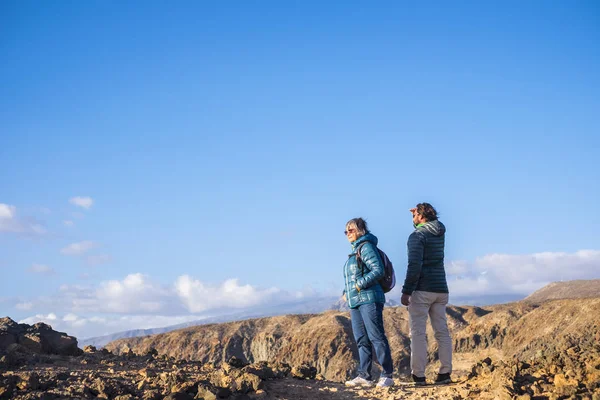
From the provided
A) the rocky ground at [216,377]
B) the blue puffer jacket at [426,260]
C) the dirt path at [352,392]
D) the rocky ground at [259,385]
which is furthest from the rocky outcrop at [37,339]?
the blue puffer jacket at [426,260]

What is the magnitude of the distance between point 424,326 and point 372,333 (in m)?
0.79

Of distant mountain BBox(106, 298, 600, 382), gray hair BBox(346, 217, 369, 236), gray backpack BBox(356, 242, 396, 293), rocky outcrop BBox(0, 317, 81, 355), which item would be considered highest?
gray hair BBox(346, 217, 369, 236)

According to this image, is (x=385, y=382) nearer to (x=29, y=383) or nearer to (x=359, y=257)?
(x=359, y=257)

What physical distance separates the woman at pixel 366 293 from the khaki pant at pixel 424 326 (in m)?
0.50

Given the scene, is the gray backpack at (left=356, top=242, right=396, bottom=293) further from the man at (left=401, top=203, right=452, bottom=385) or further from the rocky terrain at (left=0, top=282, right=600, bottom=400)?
the rocky terrain at (left=0, top=282, right=600, bottom=400)

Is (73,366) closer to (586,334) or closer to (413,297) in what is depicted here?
(413,297)

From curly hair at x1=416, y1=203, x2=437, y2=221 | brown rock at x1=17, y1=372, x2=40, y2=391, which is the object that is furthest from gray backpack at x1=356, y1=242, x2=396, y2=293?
brown rock at x1=17, y1=372, x2=40, y2=391

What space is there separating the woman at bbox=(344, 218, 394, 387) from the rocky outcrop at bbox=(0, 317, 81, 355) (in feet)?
20.7

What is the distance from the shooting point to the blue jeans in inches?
331

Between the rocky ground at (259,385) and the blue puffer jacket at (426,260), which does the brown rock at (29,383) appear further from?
the blue puffer jacket at (426,260)

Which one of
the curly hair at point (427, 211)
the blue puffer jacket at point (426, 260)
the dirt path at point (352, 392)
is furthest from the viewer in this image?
the curly hair at point (427, 211)

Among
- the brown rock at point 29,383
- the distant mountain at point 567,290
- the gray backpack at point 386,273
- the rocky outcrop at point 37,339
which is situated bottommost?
the distant mountain at point 567,290

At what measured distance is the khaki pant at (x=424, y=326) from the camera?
866 centimetres

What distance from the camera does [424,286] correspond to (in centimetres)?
862
